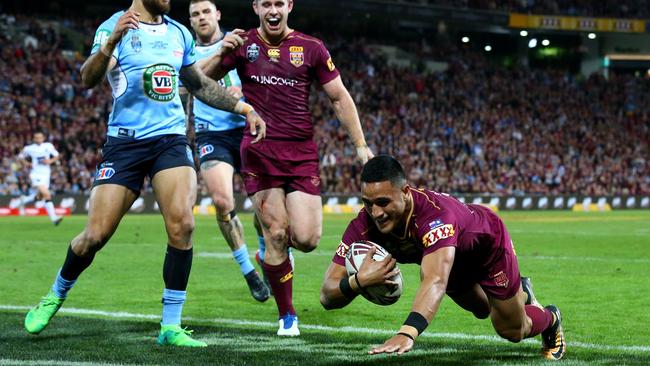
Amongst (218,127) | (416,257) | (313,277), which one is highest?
(218,127)

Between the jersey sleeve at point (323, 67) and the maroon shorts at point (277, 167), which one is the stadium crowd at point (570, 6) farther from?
the maroon shorts at point (277, 167)

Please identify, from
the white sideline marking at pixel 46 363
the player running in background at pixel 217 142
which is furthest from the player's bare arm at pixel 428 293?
the player running in background at pixel 217 142

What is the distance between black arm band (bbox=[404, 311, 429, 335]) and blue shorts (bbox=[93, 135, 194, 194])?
2474 mm

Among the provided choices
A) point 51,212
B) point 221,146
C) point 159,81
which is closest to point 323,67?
point 159,81

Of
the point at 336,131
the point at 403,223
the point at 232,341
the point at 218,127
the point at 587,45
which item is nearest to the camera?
the point at 403,223

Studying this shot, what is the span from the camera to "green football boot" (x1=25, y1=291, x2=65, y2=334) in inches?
283

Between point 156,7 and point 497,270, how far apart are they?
2.87 m

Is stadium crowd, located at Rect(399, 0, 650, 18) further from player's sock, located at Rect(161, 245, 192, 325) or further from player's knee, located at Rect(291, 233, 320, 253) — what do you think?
player's sock, located at Rect(161, 245, 192, 325)

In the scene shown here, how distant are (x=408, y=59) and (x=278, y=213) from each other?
43378 mm

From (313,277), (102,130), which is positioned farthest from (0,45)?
(313,277)

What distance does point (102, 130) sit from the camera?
106 ft

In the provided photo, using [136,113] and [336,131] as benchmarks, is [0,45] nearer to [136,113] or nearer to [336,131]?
[336,131]

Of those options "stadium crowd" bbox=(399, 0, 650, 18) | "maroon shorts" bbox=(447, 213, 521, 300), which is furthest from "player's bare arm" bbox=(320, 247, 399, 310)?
"stadium crowd" bbox=(399, 0, 650, 18)

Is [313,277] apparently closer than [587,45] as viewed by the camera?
Yes
